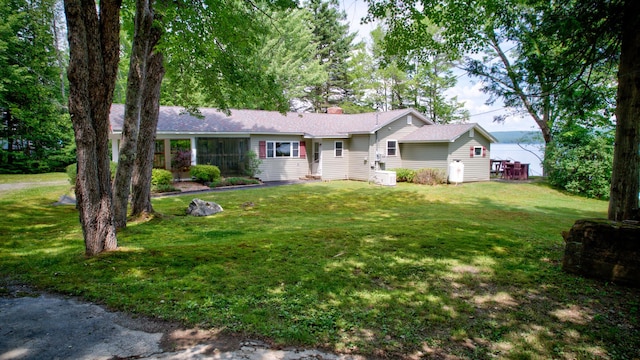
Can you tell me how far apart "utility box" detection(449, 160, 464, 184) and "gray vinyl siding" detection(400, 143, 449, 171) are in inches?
19.7

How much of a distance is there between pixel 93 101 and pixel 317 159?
18.6 metres

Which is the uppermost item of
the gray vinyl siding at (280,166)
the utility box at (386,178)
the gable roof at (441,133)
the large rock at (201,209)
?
the gable roof at (441,133)

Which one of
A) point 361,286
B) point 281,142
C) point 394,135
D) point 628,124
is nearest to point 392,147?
point 394,135

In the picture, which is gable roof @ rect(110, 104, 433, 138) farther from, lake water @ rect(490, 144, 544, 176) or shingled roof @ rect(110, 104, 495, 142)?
lake water @ rect(490, 144, 544, 176)

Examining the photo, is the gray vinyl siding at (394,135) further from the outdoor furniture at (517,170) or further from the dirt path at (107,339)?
the dirt path at (107,339)

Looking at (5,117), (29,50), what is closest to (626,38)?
(29,50)

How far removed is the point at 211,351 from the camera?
3049 mm

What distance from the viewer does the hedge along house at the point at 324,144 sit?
20.4 meters

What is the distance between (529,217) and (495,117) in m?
13.7

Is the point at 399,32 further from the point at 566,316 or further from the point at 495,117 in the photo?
the point at 495,117

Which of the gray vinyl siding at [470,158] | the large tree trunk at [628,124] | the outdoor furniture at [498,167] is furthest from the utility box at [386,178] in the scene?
the large tree trunk at [628,124]

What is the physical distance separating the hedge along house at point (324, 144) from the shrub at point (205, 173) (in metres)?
1.20

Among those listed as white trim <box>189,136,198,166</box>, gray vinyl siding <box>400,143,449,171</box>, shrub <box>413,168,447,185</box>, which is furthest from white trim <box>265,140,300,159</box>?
shrub <box>413,168,447,185</box>

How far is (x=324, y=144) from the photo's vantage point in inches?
899
